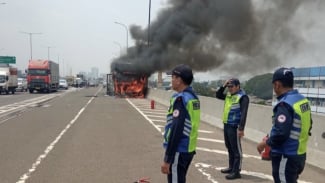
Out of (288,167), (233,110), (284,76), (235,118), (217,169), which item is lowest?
(217,169)

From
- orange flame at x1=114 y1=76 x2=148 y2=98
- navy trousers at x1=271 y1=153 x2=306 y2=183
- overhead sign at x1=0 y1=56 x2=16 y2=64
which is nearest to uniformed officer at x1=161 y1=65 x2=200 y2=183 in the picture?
navy trousers at x1=271 y1=153 x2=306 y2=183

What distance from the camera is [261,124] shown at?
434 inches

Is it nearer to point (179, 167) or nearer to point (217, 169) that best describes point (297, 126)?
point (179, 167)

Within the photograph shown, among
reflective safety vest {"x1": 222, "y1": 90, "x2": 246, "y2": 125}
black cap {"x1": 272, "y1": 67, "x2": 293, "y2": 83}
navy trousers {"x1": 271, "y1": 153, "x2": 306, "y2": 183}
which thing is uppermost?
black cap {"x1": 272, "y1": 67, "x2": 293, "y2": 83}

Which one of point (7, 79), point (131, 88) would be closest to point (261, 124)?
point (131, 88)

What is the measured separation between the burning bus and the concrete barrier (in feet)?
70.0

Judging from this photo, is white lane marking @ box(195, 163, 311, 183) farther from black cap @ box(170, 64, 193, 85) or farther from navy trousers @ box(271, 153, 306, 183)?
black cap @ box(170, 64, 193, 85)

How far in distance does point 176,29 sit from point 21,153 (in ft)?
88.0

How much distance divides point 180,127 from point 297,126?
39.9 inches

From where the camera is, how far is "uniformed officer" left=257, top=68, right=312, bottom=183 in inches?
150

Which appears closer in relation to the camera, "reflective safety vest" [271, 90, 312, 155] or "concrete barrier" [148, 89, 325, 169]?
"reflective safety vest" [271, 90, 312, 155]

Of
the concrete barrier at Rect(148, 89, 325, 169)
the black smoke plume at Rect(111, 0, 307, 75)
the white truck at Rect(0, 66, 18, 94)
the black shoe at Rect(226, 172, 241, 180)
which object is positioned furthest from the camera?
the white truck at Rect(0, 66, 18, 94)

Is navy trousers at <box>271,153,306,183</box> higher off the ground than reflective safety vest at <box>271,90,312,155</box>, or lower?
lower

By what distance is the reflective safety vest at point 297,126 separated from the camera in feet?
12.6
